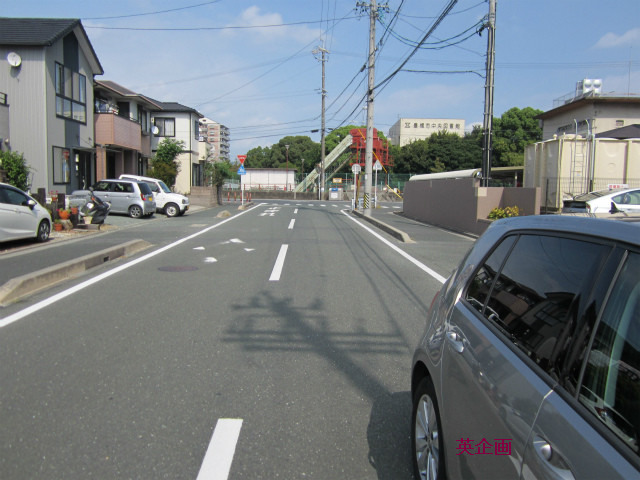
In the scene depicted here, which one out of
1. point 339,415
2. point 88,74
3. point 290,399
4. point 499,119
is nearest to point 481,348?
point 339,415

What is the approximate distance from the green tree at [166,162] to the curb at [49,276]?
24.3 m

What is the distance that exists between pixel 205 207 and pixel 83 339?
3028 centimetres

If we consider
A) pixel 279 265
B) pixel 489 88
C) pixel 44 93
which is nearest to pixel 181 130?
pixel 44 93

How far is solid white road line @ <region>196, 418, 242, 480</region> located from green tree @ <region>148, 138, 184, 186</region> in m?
33.4

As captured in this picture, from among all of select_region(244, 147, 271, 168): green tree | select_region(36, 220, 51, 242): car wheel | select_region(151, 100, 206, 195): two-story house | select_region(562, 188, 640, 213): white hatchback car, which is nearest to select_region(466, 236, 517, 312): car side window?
select_region(562, 188, 640, 213): white hatchback car

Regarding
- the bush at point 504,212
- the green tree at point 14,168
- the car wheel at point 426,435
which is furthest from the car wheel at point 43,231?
the car wheel at point 426,435

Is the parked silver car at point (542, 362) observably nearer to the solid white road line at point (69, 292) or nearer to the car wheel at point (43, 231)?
the solid white road line at point (69, 292)

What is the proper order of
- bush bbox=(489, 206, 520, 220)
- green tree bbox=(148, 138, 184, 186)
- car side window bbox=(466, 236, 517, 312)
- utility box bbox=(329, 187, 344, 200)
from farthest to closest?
utility box bbox=(329, 187, 344, 200)
green tree bbox=(148, 138, 184, 186)
bush bbox=(489, 206, 520, 220)
car side window bbox=(466, 236, 517, 312)

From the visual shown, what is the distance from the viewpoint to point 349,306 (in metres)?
7.47

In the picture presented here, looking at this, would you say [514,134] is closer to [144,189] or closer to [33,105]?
[144,189]

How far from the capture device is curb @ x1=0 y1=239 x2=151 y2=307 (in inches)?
295

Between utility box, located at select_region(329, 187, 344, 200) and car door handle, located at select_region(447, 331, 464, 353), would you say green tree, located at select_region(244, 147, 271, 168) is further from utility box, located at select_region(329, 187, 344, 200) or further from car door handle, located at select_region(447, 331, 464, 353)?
car door handle, located at select_region(447, 331, 464, 353)

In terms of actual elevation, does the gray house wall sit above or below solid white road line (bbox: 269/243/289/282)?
above

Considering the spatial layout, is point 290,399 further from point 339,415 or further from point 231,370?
point 231,370
